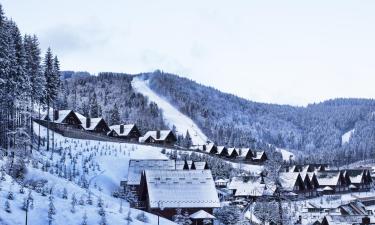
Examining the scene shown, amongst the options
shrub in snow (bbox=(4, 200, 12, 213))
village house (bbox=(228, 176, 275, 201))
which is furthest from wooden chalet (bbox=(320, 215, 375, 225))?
shrub in snow (bbox=(4, 200, 12, 213))

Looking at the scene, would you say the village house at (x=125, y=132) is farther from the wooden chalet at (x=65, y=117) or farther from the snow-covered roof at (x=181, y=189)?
the snow-covered roof at (x=181, y=189)

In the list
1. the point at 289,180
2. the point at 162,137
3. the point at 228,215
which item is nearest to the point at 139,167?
the point at 228,215

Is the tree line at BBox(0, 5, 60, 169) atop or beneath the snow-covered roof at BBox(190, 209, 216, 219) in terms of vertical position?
atop

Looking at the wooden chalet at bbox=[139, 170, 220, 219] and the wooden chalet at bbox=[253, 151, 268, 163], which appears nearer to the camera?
the wooden chalet at bbox=[139, 170, 220, 219]

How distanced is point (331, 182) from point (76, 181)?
74580 mm

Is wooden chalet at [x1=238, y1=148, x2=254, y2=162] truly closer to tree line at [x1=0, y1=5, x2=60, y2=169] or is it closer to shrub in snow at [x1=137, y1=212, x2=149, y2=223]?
tree line at [x1=0, y1=5, x2=60, y2=169]

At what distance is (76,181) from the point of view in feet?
173

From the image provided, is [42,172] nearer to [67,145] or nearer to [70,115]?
[67,145]

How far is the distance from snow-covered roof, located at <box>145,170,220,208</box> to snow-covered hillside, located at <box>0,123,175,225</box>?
326 centimetres

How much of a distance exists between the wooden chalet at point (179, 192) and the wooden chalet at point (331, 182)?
6261 centimetres

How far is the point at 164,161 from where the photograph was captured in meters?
68.3

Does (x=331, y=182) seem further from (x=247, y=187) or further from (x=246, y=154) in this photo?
(x=247, y=187)

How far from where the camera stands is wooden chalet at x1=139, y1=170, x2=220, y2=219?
5431 centimetres

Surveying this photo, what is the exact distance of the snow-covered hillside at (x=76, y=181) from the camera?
27.3m
